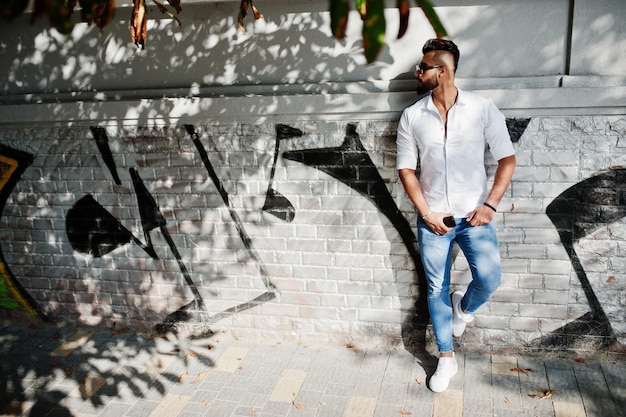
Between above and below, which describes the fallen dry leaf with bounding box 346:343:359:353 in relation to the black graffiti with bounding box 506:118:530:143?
below

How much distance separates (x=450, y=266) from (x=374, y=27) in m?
3.07

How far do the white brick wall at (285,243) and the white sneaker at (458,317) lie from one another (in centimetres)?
15

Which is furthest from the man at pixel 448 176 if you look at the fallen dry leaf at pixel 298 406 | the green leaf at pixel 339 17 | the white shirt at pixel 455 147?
the green leaf at pixel 339 17

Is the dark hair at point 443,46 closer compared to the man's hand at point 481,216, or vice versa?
the dark hair at point 443,46

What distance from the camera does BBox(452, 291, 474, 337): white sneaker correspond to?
13.5ft

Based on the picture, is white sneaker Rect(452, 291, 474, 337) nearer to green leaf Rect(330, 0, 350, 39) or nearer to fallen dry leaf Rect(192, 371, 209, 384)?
fallen dry leaf Rect(192, 371, 209, 384)

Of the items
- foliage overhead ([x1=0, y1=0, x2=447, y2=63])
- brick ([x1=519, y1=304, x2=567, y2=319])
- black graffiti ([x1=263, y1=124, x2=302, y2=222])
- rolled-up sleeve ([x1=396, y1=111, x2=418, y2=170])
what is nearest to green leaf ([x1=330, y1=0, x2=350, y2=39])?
foliage overhead ([x1=0, y1=0, x2=447, y2=63])

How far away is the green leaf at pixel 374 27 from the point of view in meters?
1.26

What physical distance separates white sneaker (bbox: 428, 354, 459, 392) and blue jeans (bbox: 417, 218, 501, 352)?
8 centimetres

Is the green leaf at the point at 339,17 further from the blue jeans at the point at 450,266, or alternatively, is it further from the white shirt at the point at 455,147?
the blue jeans at the point at 450,266

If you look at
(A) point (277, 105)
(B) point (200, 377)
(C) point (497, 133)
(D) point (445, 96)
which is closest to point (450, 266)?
(C) point (497, 133)

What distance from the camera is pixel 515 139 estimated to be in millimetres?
3863

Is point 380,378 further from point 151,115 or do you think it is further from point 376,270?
point 151,115

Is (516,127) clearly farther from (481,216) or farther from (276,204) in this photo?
A: (276,204)
